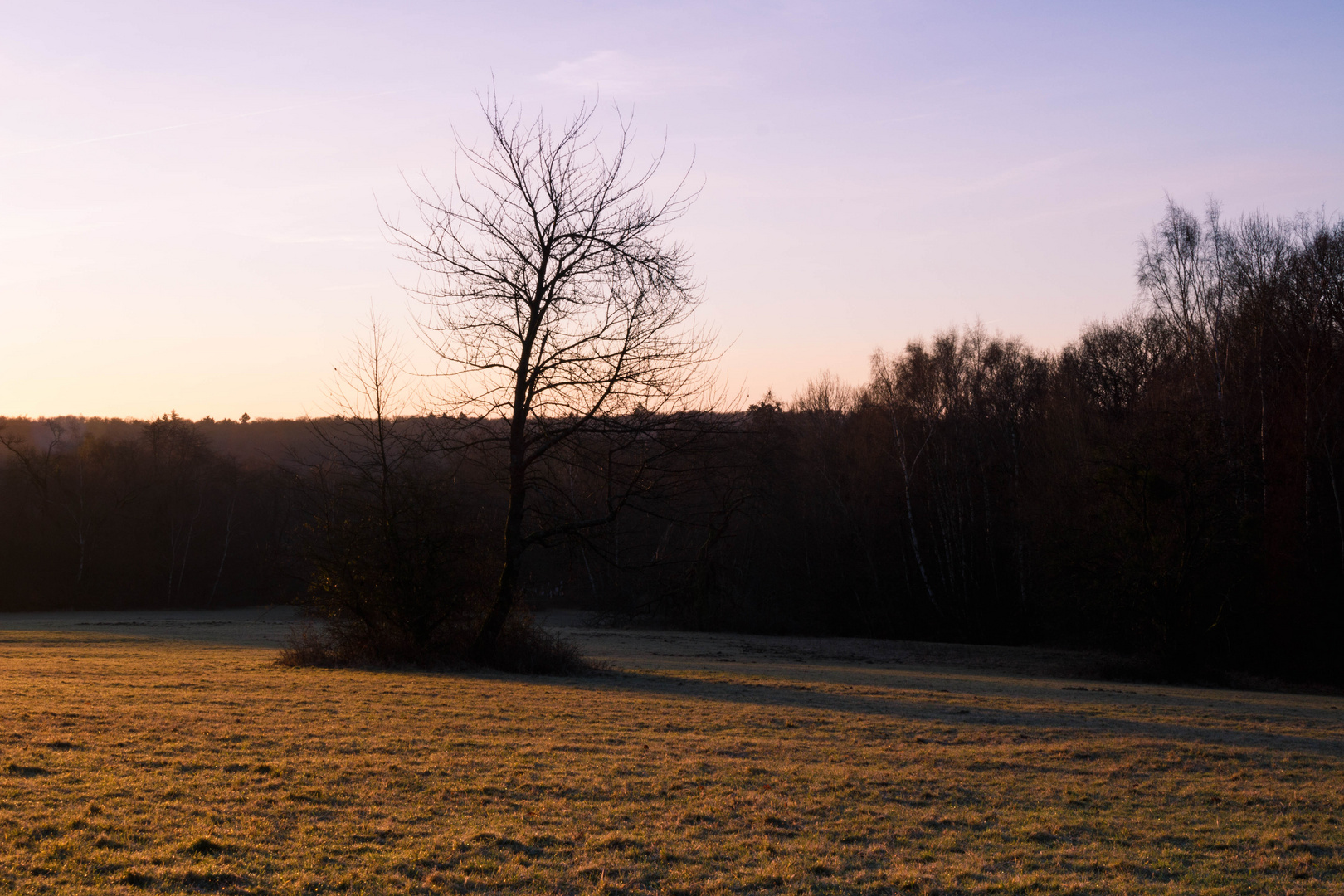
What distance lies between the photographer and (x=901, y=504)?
4872cm

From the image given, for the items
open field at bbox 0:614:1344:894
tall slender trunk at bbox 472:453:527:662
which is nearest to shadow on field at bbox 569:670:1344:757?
open field at bbox 0:614:1344:894

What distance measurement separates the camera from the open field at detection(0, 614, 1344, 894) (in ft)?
17.9

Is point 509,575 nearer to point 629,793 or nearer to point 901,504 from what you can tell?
point 629,793

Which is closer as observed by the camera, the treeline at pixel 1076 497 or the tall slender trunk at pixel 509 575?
the tall slender trunk at pixel 509 575

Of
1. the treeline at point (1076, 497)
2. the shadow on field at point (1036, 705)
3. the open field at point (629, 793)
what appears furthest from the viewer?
the treeline at point (1076, 497)

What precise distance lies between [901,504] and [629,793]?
141ft

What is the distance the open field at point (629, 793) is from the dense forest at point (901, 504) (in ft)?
18.2

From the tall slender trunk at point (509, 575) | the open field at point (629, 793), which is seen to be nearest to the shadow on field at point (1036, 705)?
the open field at point (629, 793)

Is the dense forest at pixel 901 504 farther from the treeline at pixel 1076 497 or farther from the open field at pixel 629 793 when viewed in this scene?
the open field at pixel 629 793

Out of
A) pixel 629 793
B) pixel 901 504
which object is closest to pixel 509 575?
pixel 629 793

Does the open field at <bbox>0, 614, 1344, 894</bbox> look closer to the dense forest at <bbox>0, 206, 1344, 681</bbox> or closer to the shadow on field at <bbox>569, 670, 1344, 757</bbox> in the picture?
the shadow on field at <bbox>569, 670, 1344, 757</bbox>

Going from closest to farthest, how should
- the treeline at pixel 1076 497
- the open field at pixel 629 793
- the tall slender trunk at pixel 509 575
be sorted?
1. the open field at pixel 629 793
2. the tall slender trunk at pixel 509 575
3. the treeline at pixel 1076 497

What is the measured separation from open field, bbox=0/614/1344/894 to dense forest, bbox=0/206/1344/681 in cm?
555

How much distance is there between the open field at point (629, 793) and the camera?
5469mm
